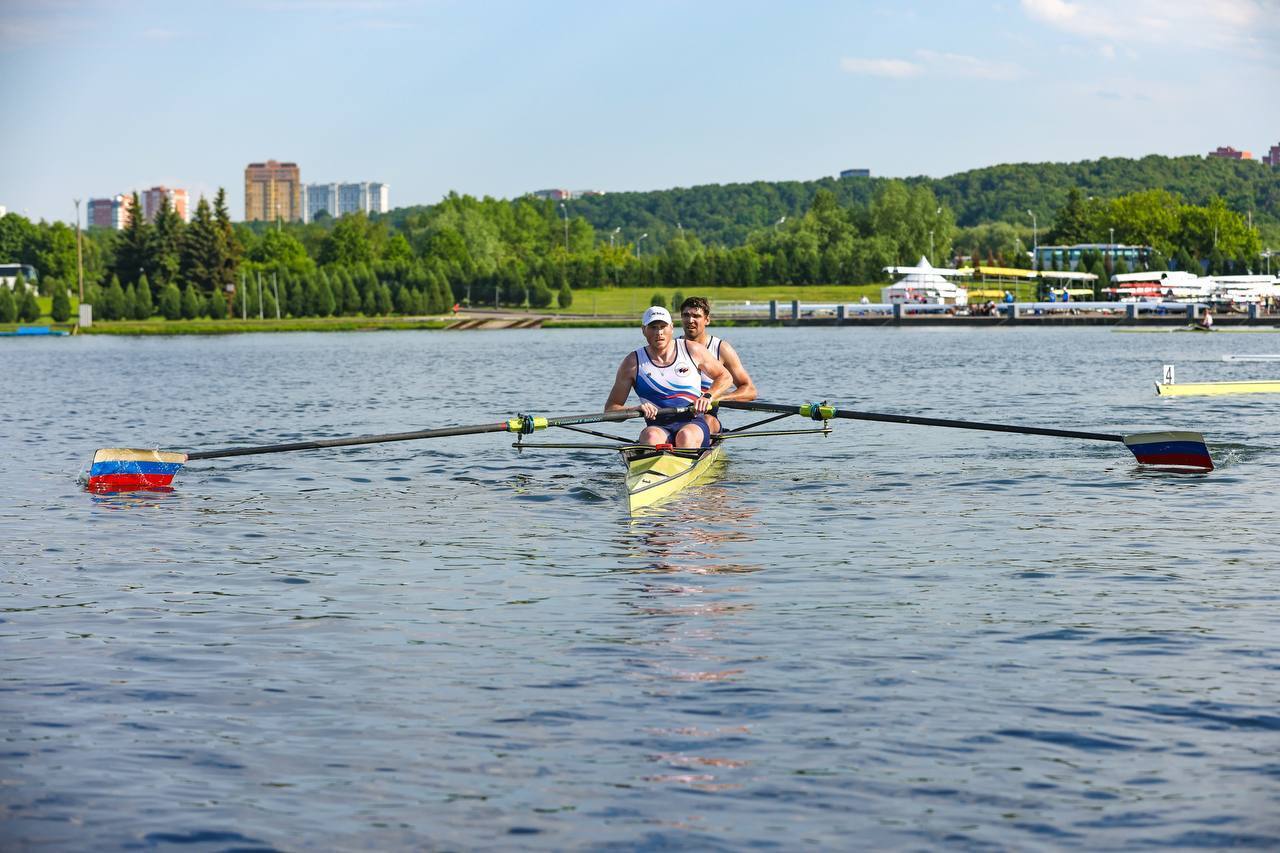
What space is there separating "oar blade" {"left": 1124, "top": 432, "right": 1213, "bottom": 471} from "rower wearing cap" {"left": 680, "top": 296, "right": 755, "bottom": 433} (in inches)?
229

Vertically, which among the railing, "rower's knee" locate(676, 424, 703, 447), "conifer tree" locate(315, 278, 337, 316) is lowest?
"rower's knee" locate(676, 424, 703, 447)

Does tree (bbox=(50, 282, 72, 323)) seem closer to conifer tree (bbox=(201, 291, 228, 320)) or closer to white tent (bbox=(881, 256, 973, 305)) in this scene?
conifer tree (bbox=(201, 291, 228, 320))

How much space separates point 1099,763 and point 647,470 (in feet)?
33.2

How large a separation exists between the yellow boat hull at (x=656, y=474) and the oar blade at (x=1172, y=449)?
6.81 metres

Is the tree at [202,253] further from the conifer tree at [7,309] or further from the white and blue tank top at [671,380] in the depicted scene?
the white and blue tank top at [671,380]

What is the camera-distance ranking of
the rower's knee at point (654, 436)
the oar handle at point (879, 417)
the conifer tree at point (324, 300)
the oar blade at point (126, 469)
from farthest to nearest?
the conifer tree at point (324, 300)
the oar blade at point (126, 469)
the oar handle at point (879, 417)
the rower's knee at point (654, 436)

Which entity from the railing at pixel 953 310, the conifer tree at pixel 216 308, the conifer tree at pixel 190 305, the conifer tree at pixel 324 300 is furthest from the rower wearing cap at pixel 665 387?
the conifer tree at pixel 324 300

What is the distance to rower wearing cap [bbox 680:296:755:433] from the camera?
20.0 metres

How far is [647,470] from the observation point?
18.0 meters

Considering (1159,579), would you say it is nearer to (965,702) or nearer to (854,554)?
(854,554)

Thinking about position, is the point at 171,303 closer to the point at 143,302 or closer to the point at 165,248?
the point at 143,302

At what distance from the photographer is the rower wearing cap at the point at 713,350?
2005 centimetres

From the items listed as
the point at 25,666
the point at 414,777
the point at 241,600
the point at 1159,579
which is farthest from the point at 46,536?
the point at 1159,579

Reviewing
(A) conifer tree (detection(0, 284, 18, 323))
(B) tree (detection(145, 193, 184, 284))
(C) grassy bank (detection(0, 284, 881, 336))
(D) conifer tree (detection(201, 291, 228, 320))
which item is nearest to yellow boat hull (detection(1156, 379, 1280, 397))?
(C) grassy bank (detection(0, 284, 881, 336))
